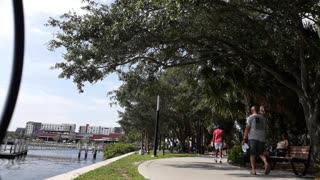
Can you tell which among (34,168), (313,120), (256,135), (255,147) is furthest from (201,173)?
(34,168)

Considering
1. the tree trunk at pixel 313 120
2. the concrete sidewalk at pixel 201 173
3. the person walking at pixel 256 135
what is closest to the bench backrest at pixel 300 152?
the tree trunk at pixel 313 120

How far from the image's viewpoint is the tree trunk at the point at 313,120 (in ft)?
49.2

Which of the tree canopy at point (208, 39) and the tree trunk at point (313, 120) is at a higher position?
the tree canopy at point (208, 39)

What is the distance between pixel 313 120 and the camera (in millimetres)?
15438

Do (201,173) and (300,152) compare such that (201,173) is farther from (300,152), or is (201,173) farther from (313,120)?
(313,120)

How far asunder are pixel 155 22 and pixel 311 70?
265 inches

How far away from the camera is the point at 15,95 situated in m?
2.17

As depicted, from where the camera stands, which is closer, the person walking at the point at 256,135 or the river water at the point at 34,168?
the person walking at the point at 256,135

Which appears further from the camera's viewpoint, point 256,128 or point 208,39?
point 208,39

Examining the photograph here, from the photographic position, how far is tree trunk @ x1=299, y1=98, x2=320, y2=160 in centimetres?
1501

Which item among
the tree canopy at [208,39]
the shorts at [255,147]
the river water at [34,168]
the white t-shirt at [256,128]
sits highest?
the tree canopy at [208,39]

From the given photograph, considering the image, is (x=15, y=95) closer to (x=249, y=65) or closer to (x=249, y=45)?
(x=249, y=45)

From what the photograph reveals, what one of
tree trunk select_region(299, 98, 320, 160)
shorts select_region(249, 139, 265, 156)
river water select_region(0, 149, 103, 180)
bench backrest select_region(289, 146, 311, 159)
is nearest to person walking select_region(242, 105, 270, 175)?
shorts select_region(249, 139, 265, 156)

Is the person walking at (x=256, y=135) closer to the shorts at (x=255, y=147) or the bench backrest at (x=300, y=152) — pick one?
the shorts at (x=255, y=147)
